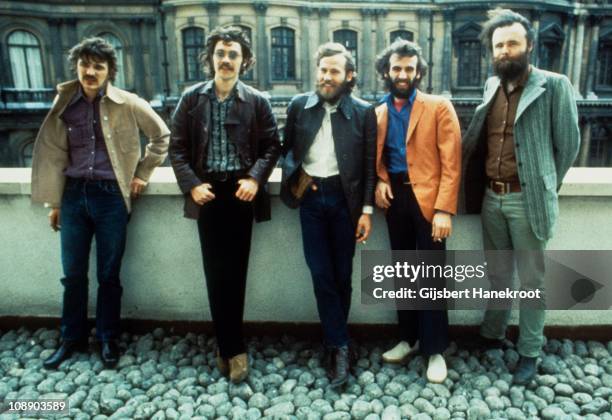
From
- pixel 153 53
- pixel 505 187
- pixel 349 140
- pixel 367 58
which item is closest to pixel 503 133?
pixel 505 187

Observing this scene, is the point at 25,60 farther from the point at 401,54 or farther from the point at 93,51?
the point at 401,54

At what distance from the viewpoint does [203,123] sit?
112 inches

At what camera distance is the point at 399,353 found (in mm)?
3289

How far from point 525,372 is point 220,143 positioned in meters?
2.20

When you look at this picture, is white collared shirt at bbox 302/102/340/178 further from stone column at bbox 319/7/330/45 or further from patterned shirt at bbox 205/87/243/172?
stone column at bbox 319/7/330/45

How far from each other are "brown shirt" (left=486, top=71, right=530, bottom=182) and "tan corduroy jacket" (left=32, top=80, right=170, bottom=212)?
196 centimetres

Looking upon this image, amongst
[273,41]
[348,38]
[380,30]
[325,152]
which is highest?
[380,30]

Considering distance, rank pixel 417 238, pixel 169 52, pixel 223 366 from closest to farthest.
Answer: pixel 417 238 → pixel 223 366 → pixel 169 52

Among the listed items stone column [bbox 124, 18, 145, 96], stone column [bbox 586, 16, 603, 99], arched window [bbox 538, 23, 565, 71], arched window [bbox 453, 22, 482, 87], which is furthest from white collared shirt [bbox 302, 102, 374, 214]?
stone column [bbox 586, 16, 603, 99]

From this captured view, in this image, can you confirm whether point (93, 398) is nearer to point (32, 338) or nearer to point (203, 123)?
point (32, 338)

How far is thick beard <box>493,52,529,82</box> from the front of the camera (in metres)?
2.76

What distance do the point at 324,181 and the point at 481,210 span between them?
0.99 metres

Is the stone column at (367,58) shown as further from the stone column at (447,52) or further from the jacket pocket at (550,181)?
the jacket pocket at (550,181)

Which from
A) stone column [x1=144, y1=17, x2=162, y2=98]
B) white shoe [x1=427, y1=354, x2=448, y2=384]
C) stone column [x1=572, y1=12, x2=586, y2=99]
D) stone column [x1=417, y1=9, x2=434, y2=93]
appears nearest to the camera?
white shoe [x1=427, y1=354, x2=448, y2=384]
